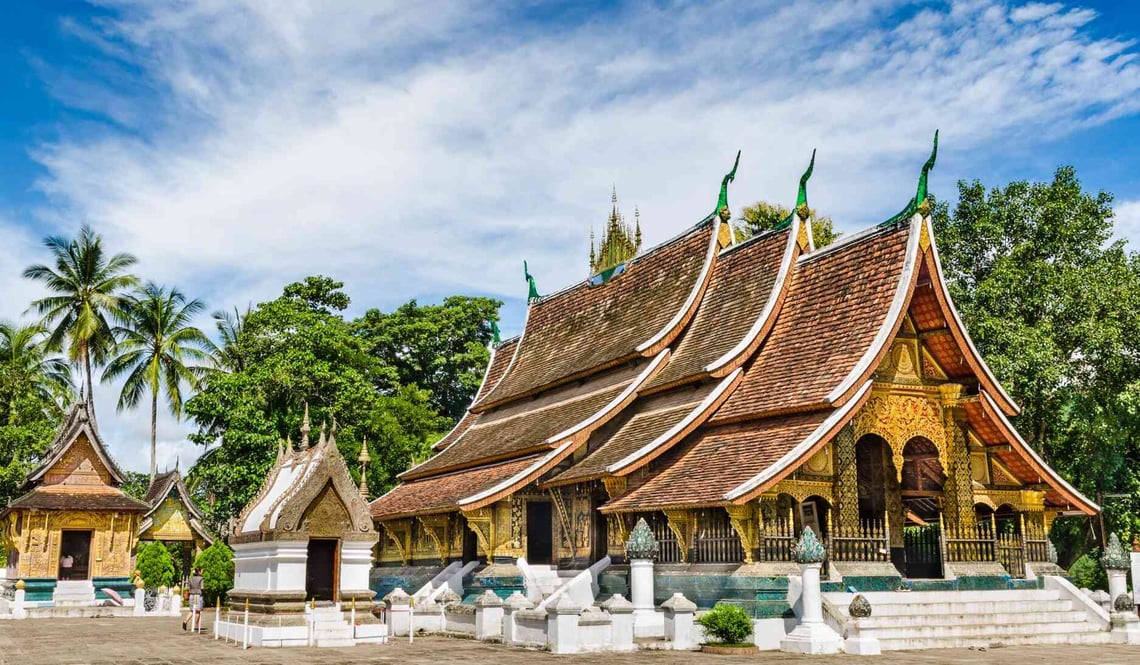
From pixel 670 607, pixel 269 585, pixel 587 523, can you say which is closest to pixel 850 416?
pixel 670 607

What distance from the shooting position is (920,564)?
17.9 metres

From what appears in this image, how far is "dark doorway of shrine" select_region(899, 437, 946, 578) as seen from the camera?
1745 centimetres

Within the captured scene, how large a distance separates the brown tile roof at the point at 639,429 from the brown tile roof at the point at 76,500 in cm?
1551

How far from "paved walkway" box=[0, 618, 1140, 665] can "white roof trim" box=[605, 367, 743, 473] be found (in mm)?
3521

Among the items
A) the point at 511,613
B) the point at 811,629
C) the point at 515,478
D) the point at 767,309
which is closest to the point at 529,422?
the point at 515,478

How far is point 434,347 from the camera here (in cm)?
4906

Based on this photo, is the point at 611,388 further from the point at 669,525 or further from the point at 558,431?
the point at 669,525

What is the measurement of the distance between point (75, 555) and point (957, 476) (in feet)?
79.7

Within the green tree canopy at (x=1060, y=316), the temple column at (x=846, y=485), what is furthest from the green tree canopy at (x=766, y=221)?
the temple column at (x=846, y=485)

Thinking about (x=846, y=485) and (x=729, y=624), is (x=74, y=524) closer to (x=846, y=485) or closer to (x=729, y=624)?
(x=729, y=624)

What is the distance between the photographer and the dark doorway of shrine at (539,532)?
1953cm

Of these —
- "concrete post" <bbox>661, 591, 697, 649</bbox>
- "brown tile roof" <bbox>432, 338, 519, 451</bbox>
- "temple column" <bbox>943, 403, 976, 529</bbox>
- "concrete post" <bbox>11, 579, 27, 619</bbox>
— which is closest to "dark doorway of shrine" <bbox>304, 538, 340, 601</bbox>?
"concrete post" <bbox>661, 591, 697, 649</bbox>

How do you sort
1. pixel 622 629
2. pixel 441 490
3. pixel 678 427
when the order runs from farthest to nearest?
pixel 441 490
pixel 678 427
pixel 622 629

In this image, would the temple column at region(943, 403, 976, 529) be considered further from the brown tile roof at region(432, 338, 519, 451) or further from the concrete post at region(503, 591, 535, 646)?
the brown tile roof at region(432, 338, 519, 451)
